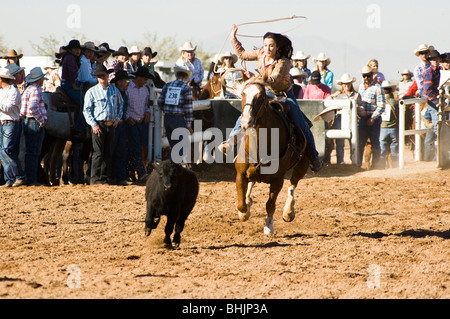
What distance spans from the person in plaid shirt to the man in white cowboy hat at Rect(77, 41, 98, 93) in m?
6.30

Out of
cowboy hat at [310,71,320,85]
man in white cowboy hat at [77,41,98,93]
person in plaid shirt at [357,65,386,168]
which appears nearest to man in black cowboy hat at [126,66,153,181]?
man in white cowboy hat at [77,41,98,93]

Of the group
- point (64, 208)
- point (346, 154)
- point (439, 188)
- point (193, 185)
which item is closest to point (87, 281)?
point (193, 185)

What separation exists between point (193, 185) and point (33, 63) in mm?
16951

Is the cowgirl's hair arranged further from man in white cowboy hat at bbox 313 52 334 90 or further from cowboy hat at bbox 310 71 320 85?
man in white cowboy hat at bbox 313 52 334 90

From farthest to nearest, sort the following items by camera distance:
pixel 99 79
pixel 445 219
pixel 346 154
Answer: pixel 346 154
pixel 99 79
pixel 445 219

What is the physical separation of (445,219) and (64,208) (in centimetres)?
562

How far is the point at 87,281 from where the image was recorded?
21.3ft

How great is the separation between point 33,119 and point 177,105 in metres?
2.59

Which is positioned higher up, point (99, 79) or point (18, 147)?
point (99, 79)

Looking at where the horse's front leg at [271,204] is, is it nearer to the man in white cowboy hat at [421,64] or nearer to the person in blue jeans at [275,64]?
the person in blue jeans at [275,64]
